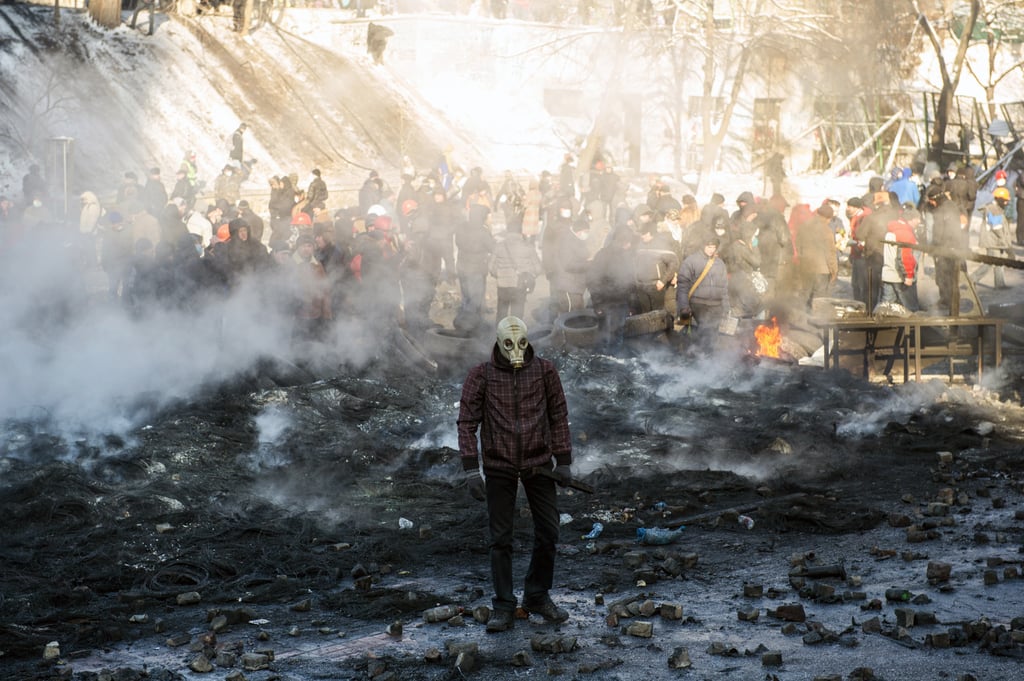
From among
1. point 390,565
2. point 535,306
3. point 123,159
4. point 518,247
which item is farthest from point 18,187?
point 390,565

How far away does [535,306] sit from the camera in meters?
18.0

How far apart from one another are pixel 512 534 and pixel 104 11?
29.5 meters

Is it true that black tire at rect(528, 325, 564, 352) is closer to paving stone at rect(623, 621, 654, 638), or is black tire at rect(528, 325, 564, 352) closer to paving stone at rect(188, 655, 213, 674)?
paving stone at rect(623, 621, 654, 638)

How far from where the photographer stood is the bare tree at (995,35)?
37312mm

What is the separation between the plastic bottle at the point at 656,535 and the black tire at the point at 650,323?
5.98 meters

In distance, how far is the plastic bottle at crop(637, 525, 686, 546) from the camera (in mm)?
8125

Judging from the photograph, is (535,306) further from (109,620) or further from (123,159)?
(123,159)

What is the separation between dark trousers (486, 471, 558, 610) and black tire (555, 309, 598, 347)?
7637 mm

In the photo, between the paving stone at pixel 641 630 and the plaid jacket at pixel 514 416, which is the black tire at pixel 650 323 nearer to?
the plaid jacket at pixel 514 416

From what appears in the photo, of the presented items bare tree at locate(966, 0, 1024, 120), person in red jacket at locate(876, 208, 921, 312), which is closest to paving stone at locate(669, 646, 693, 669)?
person in red jacket at locate(876, 208, 921, 312)

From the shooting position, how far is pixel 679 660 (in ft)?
19.4

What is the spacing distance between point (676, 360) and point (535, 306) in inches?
176

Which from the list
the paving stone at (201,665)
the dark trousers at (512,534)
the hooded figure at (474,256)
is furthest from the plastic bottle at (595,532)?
the hooded figure at (474,256)

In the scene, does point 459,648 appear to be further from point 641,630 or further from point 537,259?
point 537,259
